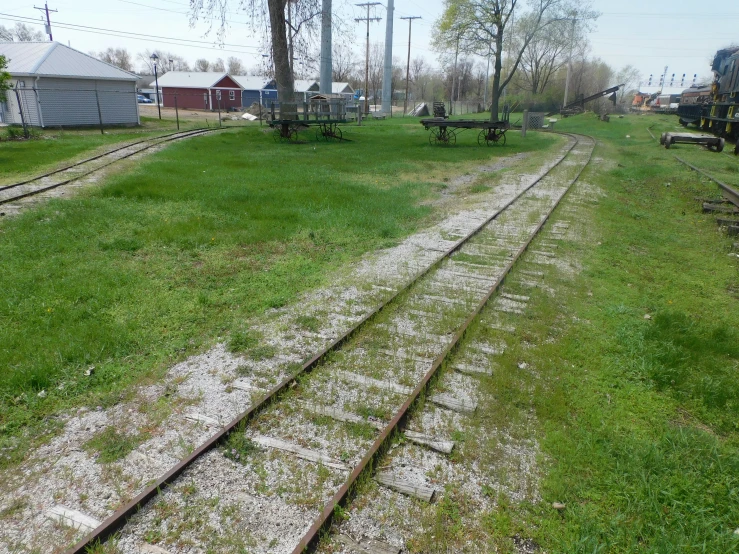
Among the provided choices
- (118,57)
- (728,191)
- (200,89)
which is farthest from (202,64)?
(728,191)

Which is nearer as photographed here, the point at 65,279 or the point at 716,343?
the point at 716,343

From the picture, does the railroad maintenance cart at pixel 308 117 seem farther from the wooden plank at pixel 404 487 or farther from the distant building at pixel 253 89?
the distant building at pixel 253 89

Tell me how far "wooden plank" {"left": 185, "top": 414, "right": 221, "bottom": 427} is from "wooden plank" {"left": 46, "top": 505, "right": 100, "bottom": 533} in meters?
1.07

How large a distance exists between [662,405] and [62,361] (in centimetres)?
550

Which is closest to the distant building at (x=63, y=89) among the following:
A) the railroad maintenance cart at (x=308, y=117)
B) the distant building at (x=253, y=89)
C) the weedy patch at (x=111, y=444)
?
the railroad maintenance cart at (x=308, y=117)

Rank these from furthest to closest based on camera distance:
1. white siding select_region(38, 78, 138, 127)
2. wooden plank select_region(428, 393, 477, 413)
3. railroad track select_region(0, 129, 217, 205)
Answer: white siding select_region(38, 78, 138, 127)
railroad track select_region(0, 129, 217, 205)
wooden plank select_region(428, 393, 477, 413)

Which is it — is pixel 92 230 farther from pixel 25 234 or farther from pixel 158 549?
pixel 158 549

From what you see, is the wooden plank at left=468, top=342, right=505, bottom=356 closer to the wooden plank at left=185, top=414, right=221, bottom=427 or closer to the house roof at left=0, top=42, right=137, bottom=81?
the wooden plank at left=185, top=414, right=221, bottom=427

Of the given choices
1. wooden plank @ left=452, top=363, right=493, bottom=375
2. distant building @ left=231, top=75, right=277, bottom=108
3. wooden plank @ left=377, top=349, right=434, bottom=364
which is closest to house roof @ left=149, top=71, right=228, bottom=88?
distant building @ left=231, top=75, right=277, bottom=108

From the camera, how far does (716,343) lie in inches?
222

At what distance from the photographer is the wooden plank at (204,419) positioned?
412cm

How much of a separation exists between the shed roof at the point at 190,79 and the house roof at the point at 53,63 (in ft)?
95.7

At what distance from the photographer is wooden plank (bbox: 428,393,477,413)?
173 inches

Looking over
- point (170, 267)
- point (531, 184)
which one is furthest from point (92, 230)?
point (531, 184)
